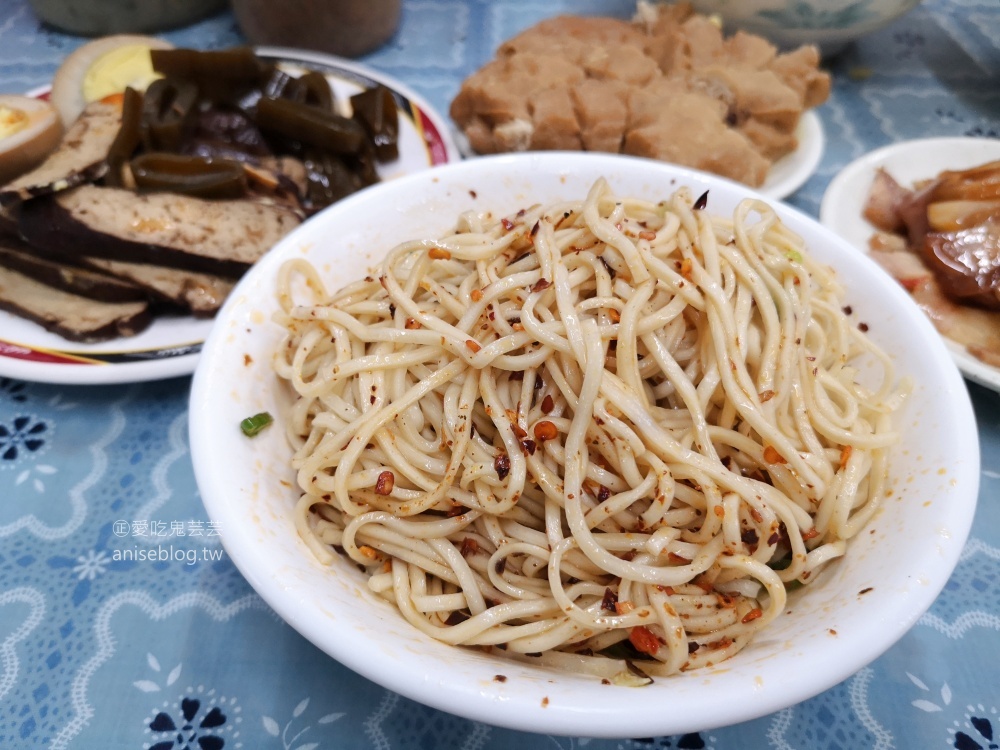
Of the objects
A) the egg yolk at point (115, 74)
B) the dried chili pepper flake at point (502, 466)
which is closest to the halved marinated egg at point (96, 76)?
the egg yolk at point (115, 74)

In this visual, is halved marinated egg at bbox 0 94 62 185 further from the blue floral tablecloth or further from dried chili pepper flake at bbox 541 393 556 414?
dried chili pepper flake at bbox 541 393 556 414

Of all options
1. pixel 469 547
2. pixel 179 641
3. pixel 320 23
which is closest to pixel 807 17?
pixel 320 23

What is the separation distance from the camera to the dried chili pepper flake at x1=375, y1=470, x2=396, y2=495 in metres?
1.32

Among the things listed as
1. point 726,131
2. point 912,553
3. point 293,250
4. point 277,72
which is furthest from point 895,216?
point 277,72

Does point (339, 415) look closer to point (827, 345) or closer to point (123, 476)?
point (123, 476)

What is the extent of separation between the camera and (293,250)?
5.54 ft

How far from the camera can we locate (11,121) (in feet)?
8.87

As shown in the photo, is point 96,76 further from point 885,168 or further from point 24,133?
point 885,168

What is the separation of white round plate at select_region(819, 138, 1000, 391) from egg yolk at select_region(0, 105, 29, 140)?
10.9 ft

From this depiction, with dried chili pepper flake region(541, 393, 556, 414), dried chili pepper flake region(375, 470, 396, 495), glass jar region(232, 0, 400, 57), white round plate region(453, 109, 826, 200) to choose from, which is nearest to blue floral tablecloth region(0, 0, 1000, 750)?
dried chili pepper flake region(375, 470, 396, 495)

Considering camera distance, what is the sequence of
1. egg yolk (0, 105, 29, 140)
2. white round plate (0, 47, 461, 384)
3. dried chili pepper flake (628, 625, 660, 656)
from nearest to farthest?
dried chili pepper flake (628, 625, 660, 656)
white round plate (0, 47, 461, 384)
egg yolk (0, 105, 29, 140)

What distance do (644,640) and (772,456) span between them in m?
0.47

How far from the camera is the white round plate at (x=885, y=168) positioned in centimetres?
253

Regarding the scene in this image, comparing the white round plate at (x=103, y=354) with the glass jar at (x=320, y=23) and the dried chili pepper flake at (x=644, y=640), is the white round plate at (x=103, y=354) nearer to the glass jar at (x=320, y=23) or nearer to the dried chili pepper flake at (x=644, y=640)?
the dried chili pepper flake at (x=644, y=640)
